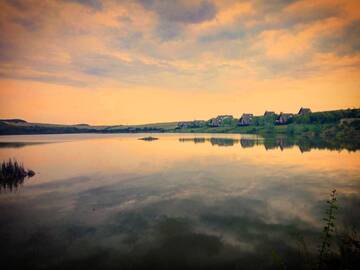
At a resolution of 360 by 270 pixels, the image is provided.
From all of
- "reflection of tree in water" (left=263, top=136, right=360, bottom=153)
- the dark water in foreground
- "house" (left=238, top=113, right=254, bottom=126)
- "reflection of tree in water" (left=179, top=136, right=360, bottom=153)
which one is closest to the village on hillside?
"house" (left=238, top=113, right=254, bottom=126)

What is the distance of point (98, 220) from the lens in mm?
14609

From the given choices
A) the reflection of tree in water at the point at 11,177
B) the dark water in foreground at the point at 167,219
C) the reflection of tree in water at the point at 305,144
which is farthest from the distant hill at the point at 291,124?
the reflection of tree in water at the point at 11,177

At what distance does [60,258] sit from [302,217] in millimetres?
14533

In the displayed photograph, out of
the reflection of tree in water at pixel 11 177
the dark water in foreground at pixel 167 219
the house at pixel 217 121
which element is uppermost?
the house at pixel 217 121

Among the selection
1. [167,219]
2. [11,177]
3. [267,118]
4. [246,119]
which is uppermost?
[246,119]

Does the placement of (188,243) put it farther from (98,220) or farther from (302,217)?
(302,217)

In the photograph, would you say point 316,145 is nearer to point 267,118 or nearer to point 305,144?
point 305,144

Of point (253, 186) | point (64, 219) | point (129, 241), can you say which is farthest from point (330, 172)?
point (64, 219)

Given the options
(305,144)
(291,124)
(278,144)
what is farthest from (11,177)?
(291,124)

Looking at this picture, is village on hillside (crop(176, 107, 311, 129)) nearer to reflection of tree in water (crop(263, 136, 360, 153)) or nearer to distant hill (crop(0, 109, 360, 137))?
distant hill (crop(0, 109, 360, 137))

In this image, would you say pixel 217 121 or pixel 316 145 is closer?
pixel 316 145

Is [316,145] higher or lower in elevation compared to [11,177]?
lower

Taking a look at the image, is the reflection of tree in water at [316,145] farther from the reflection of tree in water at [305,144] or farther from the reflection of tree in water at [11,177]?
the reflection of tree in water at [11,177]

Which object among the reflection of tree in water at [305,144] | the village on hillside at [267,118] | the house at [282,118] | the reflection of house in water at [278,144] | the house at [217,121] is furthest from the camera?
the house at [217,121]
